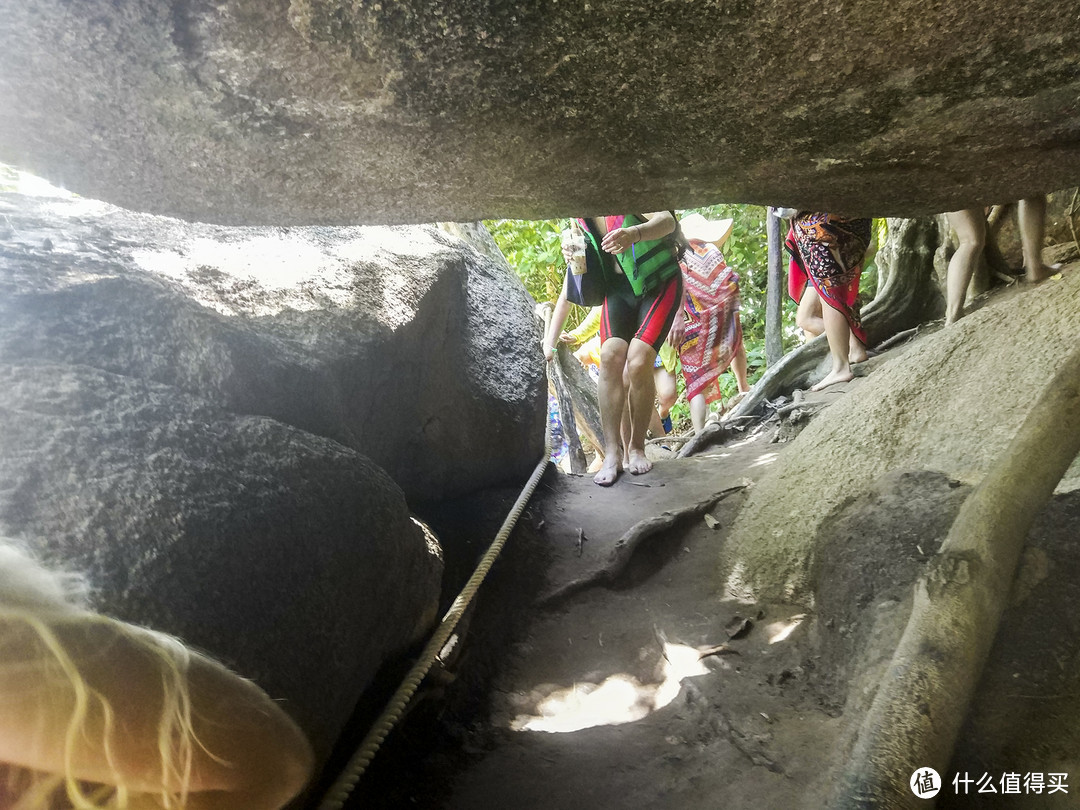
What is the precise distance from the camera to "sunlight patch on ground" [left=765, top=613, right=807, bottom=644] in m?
2.33

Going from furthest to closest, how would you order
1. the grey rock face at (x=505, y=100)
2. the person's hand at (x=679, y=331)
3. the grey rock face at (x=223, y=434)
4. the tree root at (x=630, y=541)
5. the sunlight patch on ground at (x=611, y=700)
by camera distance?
the person's hand at (x=679, y=331) < the tree root at (x=630, y=541) < the sunlight patch on ground at (x=611, y=700) < the grey rock face at (x=223, y=434) < the grey rock face at (x=505, y=100)

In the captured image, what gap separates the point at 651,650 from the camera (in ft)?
8.42

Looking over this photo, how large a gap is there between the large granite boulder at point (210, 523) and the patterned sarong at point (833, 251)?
3868mm

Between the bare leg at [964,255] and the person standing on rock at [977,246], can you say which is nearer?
the person standing on rock at [977,246]

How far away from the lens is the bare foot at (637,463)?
4113 millimetres

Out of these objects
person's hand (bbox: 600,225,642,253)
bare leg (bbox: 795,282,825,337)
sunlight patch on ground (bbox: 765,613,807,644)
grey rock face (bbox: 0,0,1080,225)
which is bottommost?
sunlight patch on ground (bbox: 765,613,807,644)

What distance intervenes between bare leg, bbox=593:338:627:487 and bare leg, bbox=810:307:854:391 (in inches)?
73.5

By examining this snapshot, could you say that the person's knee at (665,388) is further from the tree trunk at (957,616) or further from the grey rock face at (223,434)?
the tree trunk at (957,616)

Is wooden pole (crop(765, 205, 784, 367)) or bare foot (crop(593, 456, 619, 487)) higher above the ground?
wooden pole (crop(765, 205, 784, 367))

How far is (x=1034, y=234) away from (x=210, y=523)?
4.18 metres

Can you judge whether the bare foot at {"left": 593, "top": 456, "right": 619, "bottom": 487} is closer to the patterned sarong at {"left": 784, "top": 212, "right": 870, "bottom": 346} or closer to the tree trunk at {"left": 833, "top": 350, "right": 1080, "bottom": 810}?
the patterned sarong at {"left": 784, "top": 212, "right": 870, "bottom": 346}

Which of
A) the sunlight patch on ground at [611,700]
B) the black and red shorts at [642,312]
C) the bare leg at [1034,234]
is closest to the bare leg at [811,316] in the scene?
the bare leg at [1034,234]

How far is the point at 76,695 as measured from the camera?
30.4 inches

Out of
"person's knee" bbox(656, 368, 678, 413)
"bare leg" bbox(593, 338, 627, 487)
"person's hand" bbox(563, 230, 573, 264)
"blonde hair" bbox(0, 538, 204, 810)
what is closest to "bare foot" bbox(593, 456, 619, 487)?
"bare leg" bbox(593, 338, 627, 487)
